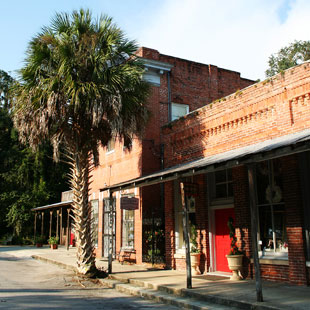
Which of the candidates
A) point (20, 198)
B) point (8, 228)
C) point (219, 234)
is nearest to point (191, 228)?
point (219, 234)

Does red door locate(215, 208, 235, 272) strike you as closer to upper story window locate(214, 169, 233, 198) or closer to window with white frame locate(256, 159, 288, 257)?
upper story window locate(214, 169, 233, 198)

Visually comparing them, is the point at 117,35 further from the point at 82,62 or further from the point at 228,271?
the point at 228,271

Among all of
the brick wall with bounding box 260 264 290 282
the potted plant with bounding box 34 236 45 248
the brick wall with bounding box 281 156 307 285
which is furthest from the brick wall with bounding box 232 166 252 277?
the potted plant with bounding box 34 236 45 248

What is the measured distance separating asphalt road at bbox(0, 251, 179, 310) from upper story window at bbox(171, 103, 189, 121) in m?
8.75

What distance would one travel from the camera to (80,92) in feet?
39.3

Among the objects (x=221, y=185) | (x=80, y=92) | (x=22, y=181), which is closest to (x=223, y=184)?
(x=221, y=185)

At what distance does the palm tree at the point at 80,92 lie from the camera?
11898mm

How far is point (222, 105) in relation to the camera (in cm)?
1219

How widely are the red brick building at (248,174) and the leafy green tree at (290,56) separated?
2611 cm

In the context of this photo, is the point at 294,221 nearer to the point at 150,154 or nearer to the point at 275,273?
the point at 275,273

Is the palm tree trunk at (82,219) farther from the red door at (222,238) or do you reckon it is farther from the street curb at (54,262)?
the red door at (222,238)

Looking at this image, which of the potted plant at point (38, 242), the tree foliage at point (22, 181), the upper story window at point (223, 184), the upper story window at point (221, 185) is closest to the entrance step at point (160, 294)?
the upper story window at point (221, 185)

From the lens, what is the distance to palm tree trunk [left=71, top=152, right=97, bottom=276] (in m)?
12.3

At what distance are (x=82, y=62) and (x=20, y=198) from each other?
77.2ft
